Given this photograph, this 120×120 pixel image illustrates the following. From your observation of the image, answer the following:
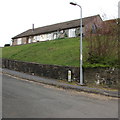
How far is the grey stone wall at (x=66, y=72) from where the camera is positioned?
11.6 metres

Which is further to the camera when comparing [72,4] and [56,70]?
[56,70]

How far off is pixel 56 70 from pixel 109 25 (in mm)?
6849

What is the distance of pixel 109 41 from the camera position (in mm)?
13031

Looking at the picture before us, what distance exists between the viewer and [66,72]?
13.9 meters

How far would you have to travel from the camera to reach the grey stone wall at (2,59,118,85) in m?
11.6

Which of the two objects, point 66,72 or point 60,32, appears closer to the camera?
point 66,72

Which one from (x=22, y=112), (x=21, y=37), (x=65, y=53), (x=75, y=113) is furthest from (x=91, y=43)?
(x=21, y=37)

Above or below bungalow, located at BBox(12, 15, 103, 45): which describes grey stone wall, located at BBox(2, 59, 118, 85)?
below

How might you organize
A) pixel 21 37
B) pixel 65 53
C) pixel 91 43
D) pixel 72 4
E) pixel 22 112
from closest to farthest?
pixel 22 112, pixel 72 4, pixel 91 43, pixel 65 53, pixel 21 37

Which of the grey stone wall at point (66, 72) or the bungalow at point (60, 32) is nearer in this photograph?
the grey stone wall at point (66, 72)

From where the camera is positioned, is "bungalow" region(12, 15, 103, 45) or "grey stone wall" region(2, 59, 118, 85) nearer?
"grey stone wall" region(2, 59, 118, 85)

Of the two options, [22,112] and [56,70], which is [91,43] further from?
[22,112]

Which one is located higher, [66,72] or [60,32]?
[60,32]

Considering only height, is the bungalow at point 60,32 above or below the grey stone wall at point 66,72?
above
